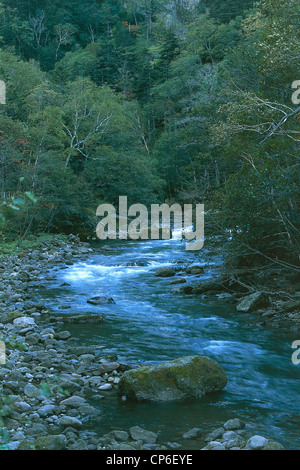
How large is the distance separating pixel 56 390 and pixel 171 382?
5.09ft

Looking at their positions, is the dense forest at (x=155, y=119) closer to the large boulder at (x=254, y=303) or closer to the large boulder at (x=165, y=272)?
the large boulder at (x=254, y=303)

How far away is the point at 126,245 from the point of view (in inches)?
901

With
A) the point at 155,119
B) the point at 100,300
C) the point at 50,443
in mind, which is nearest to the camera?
the point at 50,443

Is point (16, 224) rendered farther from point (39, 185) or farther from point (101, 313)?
point (101, 313)

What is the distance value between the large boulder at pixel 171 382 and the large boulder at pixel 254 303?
4.42 metres

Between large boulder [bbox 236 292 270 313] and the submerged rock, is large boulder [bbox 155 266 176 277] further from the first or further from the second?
large boulder [bbox 236 292 270 313]

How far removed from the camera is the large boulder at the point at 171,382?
6.08 m

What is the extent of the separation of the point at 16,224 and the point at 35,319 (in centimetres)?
1136

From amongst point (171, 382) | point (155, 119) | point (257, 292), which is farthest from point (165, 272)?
point (155, 119)

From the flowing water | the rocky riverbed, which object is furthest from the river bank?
the rocky riverbed

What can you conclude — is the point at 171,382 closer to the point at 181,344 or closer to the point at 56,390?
the point at 56,390

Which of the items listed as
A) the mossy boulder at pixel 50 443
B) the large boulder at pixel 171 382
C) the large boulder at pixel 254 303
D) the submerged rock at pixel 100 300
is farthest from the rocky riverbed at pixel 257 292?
the mossy boulder at pixel 50 443

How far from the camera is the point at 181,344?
27.9ft
